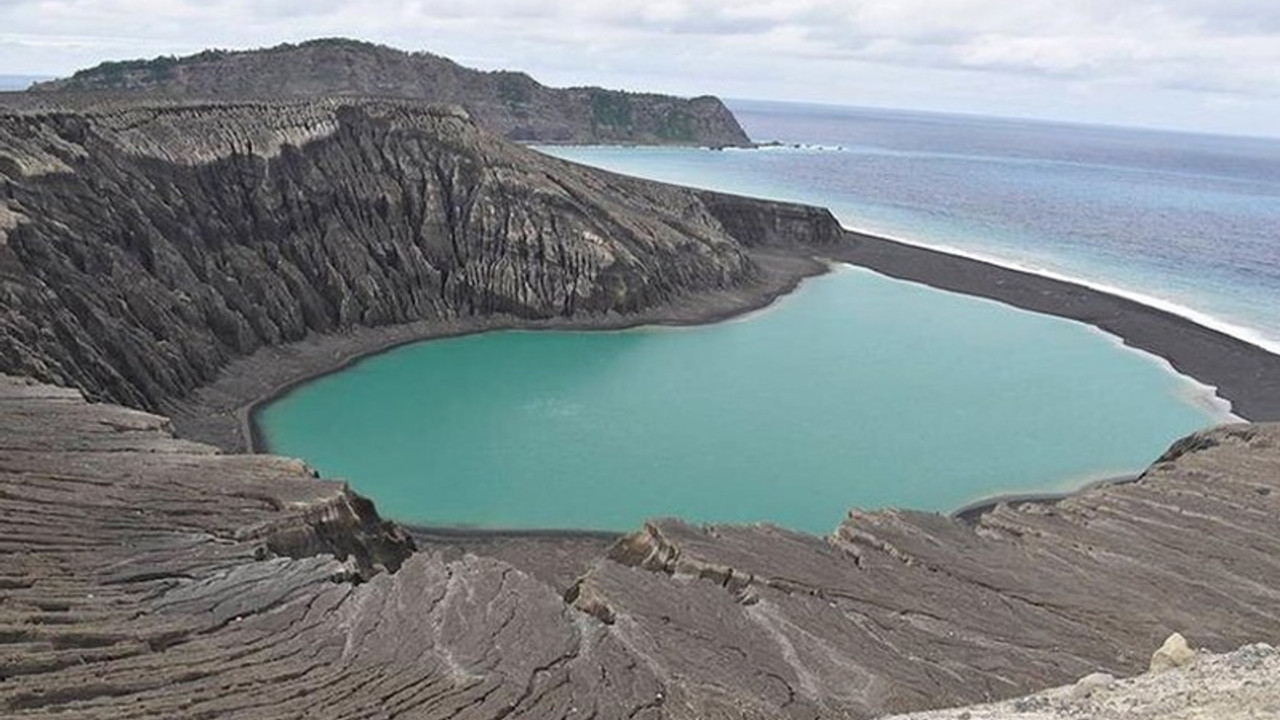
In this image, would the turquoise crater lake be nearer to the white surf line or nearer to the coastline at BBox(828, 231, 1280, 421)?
the coastline at BBox(828, 231, 1280, 421)

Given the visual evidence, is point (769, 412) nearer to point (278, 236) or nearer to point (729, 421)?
point (729, 421)

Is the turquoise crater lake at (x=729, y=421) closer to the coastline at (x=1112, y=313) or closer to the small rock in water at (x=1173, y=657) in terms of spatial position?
the coastline at (x=1112, y=313)

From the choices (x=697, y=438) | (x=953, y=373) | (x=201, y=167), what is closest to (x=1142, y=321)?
(x=953, y=373)

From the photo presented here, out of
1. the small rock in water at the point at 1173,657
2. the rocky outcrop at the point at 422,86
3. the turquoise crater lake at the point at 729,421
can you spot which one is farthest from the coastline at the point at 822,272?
the rocky outcrop at the point at 422,86

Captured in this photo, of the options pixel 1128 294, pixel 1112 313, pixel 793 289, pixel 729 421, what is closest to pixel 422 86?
pixel 793 289

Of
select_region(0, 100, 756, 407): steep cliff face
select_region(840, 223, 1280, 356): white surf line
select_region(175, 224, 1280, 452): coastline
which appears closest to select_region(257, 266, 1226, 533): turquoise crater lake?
select_region(175, 224, 1280, 452): coastline

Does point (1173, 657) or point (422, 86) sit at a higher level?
point (422, 86)
